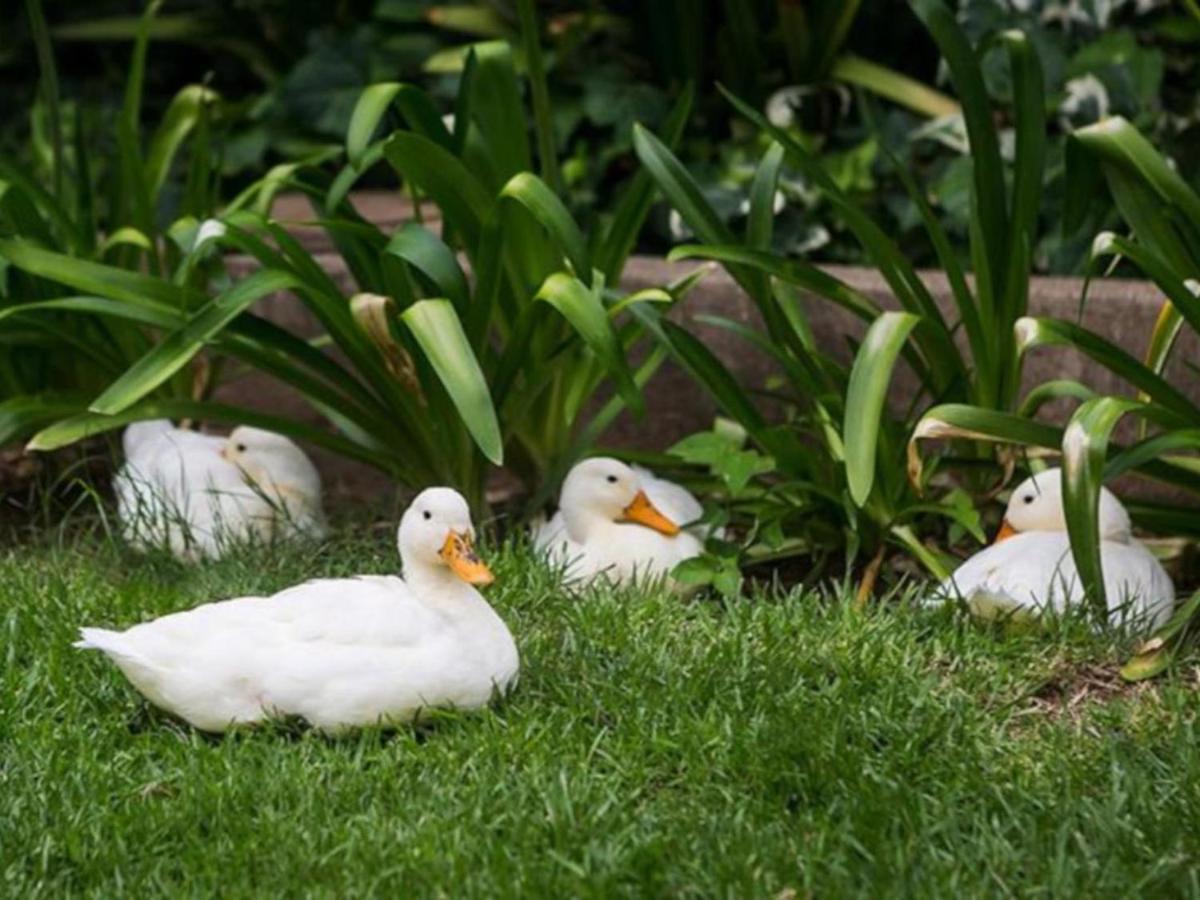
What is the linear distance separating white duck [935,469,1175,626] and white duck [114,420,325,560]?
1.32 meters

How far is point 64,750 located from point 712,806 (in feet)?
3.14

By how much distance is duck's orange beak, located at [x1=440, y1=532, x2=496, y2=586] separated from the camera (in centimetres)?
360

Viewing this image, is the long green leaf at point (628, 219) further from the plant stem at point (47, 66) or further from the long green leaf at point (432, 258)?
the plant stem at point (47, 66)

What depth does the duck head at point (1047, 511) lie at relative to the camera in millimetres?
4172

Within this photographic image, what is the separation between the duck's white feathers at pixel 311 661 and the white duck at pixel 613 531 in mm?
759

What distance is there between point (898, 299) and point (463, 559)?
1.29 metres

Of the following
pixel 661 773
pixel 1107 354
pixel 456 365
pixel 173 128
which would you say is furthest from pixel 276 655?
pixel 173 128

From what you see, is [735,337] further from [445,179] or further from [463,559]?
[463,559]

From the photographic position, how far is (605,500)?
4.37m

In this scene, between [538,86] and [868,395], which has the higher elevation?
[538,86]

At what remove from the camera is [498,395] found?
4.63 m

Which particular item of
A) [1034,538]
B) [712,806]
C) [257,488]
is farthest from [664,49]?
[712,806]

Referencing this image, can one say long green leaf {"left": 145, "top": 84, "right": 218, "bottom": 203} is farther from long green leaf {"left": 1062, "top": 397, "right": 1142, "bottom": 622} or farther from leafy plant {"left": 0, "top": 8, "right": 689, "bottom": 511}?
long green leaf {"left": 1062, "top": 397, "right": 1142, "bottom": 622}

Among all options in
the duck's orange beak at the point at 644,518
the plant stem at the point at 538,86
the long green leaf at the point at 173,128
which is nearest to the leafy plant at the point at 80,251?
the long green leaf at the point at 173,128
